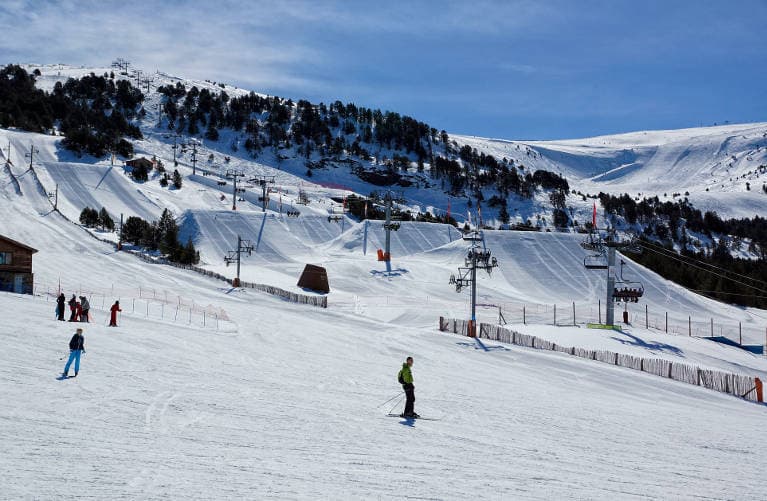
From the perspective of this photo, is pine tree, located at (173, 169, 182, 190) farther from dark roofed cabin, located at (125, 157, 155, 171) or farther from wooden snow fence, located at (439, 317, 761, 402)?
wooden snow fence, located at (439, 317, 761, 402)

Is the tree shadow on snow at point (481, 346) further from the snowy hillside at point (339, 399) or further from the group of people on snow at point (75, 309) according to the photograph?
the group of people on snow at point (75, 309)

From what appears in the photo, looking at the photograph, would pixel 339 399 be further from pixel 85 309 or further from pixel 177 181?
pixel 177 181

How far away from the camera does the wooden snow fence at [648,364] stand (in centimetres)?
2944

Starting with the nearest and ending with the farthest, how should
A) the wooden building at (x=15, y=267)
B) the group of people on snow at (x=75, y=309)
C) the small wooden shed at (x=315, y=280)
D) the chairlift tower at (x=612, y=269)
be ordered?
1. the group of people on snow at (x=75, y=309)
2. the wooden building at (x=15, y=267)
3. the chairlift tower at (x=612, y=269)
4. the small wooden shed at (x=315, y=280)

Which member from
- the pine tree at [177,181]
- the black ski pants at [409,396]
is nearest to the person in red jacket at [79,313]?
the black ski pants at [409,396]

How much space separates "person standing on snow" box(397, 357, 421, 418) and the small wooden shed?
40.7m

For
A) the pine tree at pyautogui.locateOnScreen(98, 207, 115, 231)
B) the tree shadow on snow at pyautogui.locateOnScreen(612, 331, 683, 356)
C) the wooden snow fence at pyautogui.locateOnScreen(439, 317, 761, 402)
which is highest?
the pine tree at pyautogui.locateOnScreen(98, 207, 115, 231)

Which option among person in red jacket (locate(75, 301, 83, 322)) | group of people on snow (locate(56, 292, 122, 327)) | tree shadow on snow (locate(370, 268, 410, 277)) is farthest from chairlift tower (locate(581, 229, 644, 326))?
person in red jacket (locate(75, 301, 83, 322))

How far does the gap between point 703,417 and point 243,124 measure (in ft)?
515

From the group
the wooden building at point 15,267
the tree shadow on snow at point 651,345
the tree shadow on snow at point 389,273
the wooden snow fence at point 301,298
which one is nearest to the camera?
the wooden building at point 15,267

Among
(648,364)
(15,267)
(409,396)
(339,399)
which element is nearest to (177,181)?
(15,267)

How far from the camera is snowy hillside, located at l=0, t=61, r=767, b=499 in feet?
38.2

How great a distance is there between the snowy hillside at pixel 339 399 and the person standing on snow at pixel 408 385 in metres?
0.70

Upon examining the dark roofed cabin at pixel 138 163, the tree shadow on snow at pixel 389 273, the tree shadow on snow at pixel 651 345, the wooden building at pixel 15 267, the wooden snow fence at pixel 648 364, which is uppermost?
the dark roofed cabin at pixel 138 163
